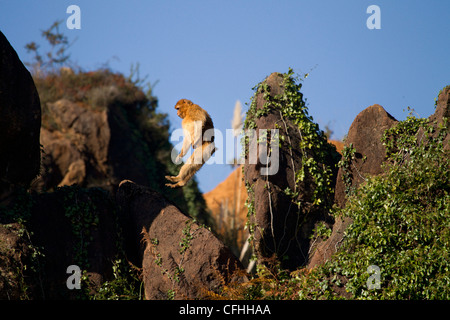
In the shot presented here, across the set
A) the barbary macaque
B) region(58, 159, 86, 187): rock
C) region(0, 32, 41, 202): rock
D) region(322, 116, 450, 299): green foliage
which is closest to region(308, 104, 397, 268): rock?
region(322, 116, 450, 299): green foliage

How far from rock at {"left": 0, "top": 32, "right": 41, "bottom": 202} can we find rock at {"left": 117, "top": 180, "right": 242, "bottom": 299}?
97.0 inches

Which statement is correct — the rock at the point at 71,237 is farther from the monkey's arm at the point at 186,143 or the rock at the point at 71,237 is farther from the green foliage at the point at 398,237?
the green foliage at the point at 398,237

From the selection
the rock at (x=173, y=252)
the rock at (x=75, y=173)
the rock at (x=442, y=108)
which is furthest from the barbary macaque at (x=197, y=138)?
the rock at (x=75, y=173)

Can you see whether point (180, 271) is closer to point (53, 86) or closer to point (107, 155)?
point (107, 155)

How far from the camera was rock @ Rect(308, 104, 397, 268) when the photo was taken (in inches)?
408

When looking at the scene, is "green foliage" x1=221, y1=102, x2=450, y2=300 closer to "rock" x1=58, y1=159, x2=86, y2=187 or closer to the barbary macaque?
the barbary macaque

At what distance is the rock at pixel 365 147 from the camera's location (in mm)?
10359

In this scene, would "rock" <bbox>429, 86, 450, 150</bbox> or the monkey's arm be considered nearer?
"rock" <bbox>429, 86, 450, 150</bbox>

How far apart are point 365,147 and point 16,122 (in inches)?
270

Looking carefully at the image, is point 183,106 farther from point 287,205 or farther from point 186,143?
point 287,205

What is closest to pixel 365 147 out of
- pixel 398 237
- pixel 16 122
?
pixel 398 237

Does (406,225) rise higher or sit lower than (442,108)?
lower

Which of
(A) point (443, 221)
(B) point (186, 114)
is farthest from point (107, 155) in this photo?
(A) point (443, 221)

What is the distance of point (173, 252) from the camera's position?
10523mm
